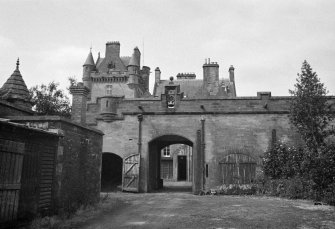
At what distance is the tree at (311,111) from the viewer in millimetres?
17688

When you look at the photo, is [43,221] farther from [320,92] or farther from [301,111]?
[320,92]

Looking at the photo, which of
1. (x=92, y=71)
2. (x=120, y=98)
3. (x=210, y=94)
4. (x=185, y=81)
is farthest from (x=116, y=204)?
(x=92, y=71)

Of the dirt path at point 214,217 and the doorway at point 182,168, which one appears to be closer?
the dirt path at point 214,217

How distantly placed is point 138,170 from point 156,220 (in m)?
10.2

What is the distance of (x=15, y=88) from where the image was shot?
1430 centimetres

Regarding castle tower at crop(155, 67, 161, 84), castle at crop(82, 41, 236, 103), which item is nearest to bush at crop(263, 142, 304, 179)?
castle at crop(82, 41, 236, 103)

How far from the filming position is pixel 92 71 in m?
48.2

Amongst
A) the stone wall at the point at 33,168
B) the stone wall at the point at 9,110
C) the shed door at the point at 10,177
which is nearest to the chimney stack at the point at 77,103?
the stone wall at the point at 9,110

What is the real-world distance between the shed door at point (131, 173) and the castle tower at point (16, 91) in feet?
23.2

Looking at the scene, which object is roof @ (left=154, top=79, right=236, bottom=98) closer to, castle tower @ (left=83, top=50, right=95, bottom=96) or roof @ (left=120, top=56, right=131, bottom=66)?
roof @ (left=120, top=56, right=131, bottom=66)

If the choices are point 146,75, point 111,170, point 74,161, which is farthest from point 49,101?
point 146,75

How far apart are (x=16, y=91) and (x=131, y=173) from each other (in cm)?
806

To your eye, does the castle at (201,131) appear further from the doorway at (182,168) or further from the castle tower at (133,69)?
the castle tower at (133,69)

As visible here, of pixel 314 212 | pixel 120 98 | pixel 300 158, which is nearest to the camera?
pixel 314 212
